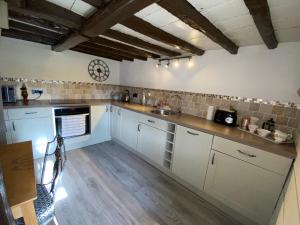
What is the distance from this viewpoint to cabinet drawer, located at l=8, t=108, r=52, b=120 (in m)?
2.06

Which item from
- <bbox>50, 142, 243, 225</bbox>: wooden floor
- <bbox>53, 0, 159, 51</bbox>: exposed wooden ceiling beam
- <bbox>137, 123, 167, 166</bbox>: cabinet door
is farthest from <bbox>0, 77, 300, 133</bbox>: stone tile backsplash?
<bbox>53, 0, 159, 51</bbox>: exposed wooden ceiling beam

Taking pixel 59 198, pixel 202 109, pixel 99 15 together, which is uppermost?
pixel 99 15

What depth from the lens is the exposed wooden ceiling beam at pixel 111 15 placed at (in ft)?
3.26

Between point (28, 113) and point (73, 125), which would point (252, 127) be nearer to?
point (73, 125)

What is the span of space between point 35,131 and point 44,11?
1743 millimetres

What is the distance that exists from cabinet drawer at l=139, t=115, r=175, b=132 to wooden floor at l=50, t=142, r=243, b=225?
69 cm

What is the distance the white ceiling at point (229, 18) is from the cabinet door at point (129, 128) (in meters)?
1.31

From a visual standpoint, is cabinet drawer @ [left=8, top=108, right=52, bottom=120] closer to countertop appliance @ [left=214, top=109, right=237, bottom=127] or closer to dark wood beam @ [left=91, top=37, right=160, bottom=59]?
dark wood beam @ [left=91, top=37, right=160, bottom=59]

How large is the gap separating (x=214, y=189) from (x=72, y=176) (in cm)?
179

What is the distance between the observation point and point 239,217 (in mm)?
1563

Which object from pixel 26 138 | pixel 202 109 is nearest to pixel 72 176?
pixel 26 138

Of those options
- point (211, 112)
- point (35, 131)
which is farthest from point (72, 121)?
point (211, 112)

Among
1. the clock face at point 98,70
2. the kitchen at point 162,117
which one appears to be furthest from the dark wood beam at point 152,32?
the clock face at point 98,70

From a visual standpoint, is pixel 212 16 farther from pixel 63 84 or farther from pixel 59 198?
pixel 63 84
